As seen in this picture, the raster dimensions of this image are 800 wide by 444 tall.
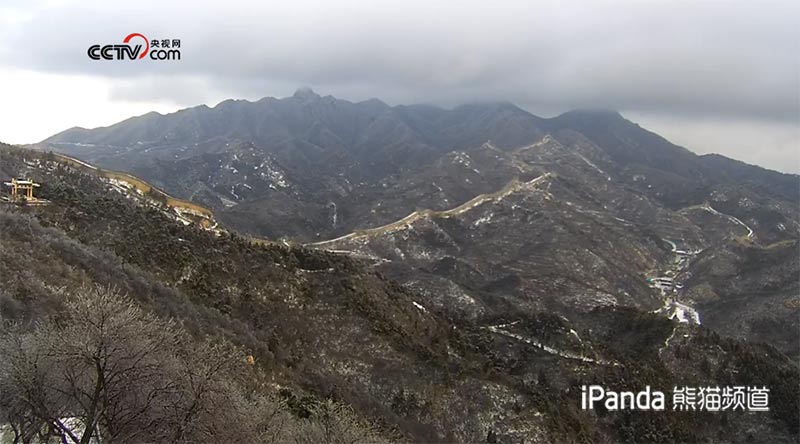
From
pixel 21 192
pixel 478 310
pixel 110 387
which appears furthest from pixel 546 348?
pixel 21 192

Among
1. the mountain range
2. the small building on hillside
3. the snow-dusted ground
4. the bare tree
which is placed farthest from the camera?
the snow-dusted ground

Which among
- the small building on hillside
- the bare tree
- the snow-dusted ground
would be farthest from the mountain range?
the bare tree

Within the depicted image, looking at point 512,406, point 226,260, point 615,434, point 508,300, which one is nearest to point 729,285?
point 508,300

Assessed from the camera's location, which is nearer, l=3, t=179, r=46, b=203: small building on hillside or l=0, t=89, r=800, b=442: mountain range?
l=3, t=179, r=46, b=203: small building on hillside

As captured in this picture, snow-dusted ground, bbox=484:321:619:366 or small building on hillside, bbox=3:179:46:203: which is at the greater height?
small building on hillside, bbox=3:179:46:203

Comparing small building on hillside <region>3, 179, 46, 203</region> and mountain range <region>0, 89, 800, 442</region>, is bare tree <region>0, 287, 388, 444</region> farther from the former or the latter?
small building on hillside <region>3, 179, 46, 203</region>

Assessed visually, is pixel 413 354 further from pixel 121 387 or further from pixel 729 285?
pixel 729 285

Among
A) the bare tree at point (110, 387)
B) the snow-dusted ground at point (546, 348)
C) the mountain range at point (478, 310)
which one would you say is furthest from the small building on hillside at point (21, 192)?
the snow-dusted ground at point (546, 348)

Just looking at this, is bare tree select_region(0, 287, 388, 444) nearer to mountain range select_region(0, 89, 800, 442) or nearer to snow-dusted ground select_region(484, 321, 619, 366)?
mountain range select_region(0, 89, 800, 442)

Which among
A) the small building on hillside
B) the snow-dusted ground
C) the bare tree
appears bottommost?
the snow-dusted ground

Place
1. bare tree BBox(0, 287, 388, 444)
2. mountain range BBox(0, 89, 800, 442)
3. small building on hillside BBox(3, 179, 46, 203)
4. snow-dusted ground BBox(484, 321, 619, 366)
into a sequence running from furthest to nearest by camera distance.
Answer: snow-dusted ground BBox(484, 321, 619, 366), mountain range BBox(0, 89, 800, 442), small building on hillside BBox(3, 179, 46, 203), bare tree BBox(0, 287, 388, 444)

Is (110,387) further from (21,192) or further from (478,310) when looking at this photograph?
(478,310)

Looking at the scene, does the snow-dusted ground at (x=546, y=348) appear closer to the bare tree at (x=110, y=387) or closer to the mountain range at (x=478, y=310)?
the mountain range at (x=478, y=310)
